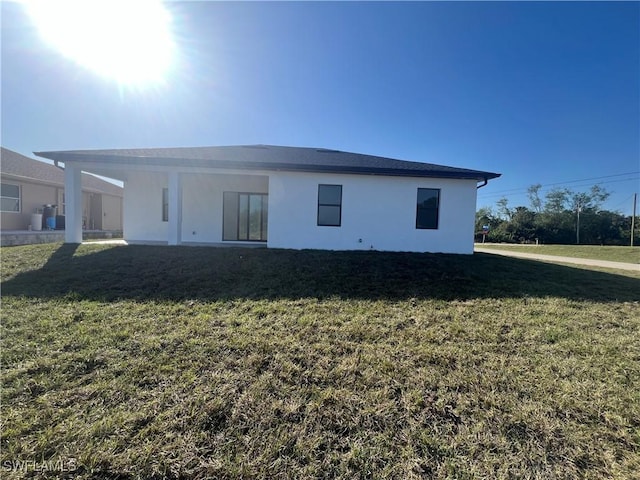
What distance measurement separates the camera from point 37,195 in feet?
49.8

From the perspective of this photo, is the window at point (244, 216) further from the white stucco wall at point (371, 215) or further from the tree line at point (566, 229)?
the tree line at point (566, 229)

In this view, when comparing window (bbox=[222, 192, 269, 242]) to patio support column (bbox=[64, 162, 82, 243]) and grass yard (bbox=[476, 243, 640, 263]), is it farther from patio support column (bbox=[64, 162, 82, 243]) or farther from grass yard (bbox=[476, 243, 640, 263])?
grass yard (bbox=[476, 243, 640, 263])

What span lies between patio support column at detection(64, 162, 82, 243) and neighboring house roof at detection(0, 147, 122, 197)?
6.55 meters

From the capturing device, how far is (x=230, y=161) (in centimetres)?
920

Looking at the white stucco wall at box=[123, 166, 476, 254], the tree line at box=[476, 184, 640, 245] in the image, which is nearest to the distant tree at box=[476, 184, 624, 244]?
the tree line at box=[476, 184, 640, 245]

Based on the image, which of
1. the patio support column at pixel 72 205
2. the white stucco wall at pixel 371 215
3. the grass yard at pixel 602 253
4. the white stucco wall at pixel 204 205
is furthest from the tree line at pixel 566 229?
the patio support column at pixel 72 205

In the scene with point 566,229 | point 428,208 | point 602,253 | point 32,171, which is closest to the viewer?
point 428,208

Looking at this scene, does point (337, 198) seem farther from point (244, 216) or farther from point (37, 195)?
point (37, 195)

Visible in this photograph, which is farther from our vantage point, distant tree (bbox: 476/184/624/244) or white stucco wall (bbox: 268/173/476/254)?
distant tree (bbox: 476/184/624/244)

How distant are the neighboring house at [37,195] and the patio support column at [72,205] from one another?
18.9 ft

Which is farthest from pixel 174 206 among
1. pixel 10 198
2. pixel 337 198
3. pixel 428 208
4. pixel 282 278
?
pixel 10 198

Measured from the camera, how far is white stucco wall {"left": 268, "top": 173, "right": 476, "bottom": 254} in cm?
973

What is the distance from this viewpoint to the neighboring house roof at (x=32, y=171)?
14172mm

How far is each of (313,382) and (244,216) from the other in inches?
389
